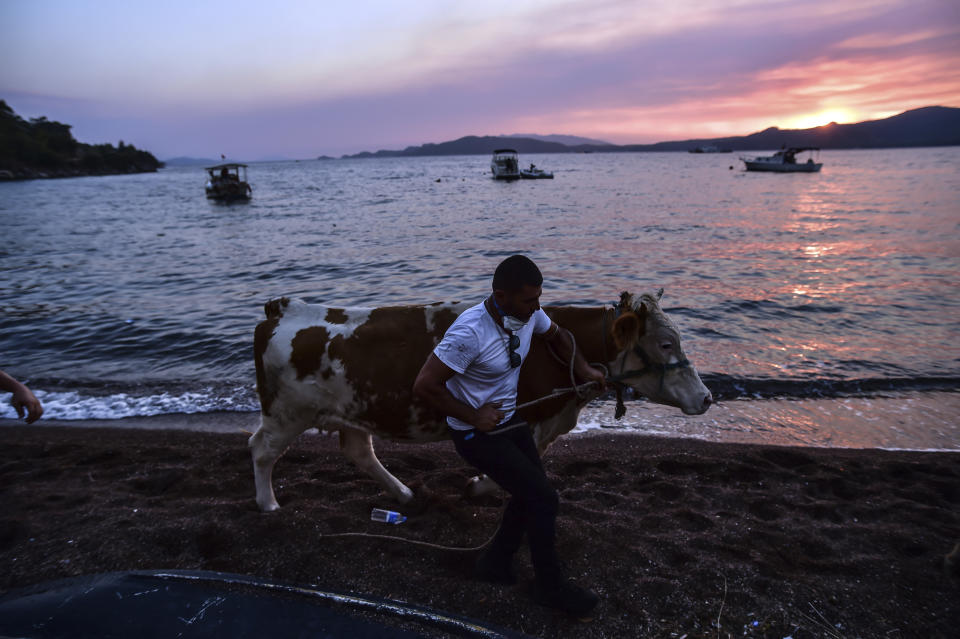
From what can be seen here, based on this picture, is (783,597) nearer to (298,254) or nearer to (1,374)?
(1,374)

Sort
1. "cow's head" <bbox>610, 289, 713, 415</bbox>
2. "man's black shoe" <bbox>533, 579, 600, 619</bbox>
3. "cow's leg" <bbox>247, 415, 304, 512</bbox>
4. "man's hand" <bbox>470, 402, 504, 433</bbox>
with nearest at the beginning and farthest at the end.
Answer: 1. "man's hand" <bbox>470, 402, 504, 433</bbox>
2. "man's black shoe" <bbox>533, 579, 600, 619</bbox>
3. "cow's head" <bbox>610, 289, 713, 415</bbox>
4. "cow's leg" <bbox>247, 415, 304, 512</bbox>

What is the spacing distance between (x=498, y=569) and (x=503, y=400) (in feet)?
4.08

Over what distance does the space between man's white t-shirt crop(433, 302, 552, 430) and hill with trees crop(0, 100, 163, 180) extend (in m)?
139

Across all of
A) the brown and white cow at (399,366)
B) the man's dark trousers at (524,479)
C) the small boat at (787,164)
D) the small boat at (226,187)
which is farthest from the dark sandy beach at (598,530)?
the small boat at (787,164)

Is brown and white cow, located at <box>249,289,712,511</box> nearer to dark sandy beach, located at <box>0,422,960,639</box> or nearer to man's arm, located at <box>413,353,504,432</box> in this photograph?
dark sandy beach, located at <box>0,422,960,639</box>

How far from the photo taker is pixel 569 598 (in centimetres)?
326

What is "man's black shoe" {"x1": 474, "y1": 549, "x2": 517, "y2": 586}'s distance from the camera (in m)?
3.61

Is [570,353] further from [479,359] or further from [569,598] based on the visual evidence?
[569,598]

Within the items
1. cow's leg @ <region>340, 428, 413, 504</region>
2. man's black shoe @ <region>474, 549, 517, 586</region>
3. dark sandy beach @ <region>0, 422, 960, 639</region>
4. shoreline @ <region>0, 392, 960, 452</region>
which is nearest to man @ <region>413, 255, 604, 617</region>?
man's black shoe @ <region>474, 549, 517, 586</region>

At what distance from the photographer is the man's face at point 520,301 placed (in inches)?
117

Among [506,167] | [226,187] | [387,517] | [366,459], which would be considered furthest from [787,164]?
[387,517]

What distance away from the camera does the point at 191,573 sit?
321cm

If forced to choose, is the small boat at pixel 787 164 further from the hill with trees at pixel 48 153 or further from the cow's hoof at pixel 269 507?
the hill with trees at pixel 48 153

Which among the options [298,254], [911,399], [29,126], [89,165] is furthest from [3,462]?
[29,126]
